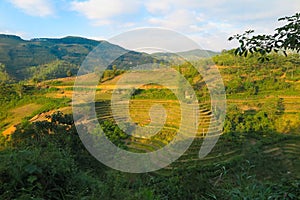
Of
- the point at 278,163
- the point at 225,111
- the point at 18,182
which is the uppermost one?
the point at 18,182

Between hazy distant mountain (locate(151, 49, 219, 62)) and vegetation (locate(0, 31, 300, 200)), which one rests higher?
hazy distant mountain (locate(151, 49, 219, 62))

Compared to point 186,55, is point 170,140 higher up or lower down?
lower down

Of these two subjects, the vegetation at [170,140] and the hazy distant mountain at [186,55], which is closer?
the vegetation at [170,140]

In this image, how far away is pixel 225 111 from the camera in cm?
1731

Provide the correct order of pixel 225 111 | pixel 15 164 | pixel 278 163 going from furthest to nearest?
pixel 225 111, pixel 278 163, pixel 15 164

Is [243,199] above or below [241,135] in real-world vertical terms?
above

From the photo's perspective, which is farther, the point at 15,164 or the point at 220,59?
the point at 220,59

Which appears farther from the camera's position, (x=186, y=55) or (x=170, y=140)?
(x=186, y=55)

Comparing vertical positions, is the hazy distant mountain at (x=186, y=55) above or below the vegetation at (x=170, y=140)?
above

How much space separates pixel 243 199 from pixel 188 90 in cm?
1928

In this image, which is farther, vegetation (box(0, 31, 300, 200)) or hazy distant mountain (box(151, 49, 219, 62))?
hazy distant mountain (box(151, 49, 219, 62))

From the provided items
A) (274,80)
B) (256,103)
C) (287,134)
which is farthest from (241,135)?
(274,80)

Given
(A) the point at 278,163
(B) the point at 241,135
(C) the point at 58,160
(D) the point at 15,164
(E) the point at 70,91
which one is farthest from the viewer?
(E) the point at 70,91

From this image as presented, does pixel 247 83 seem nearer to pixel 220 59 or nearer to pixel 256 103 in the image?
pixel 256 103
